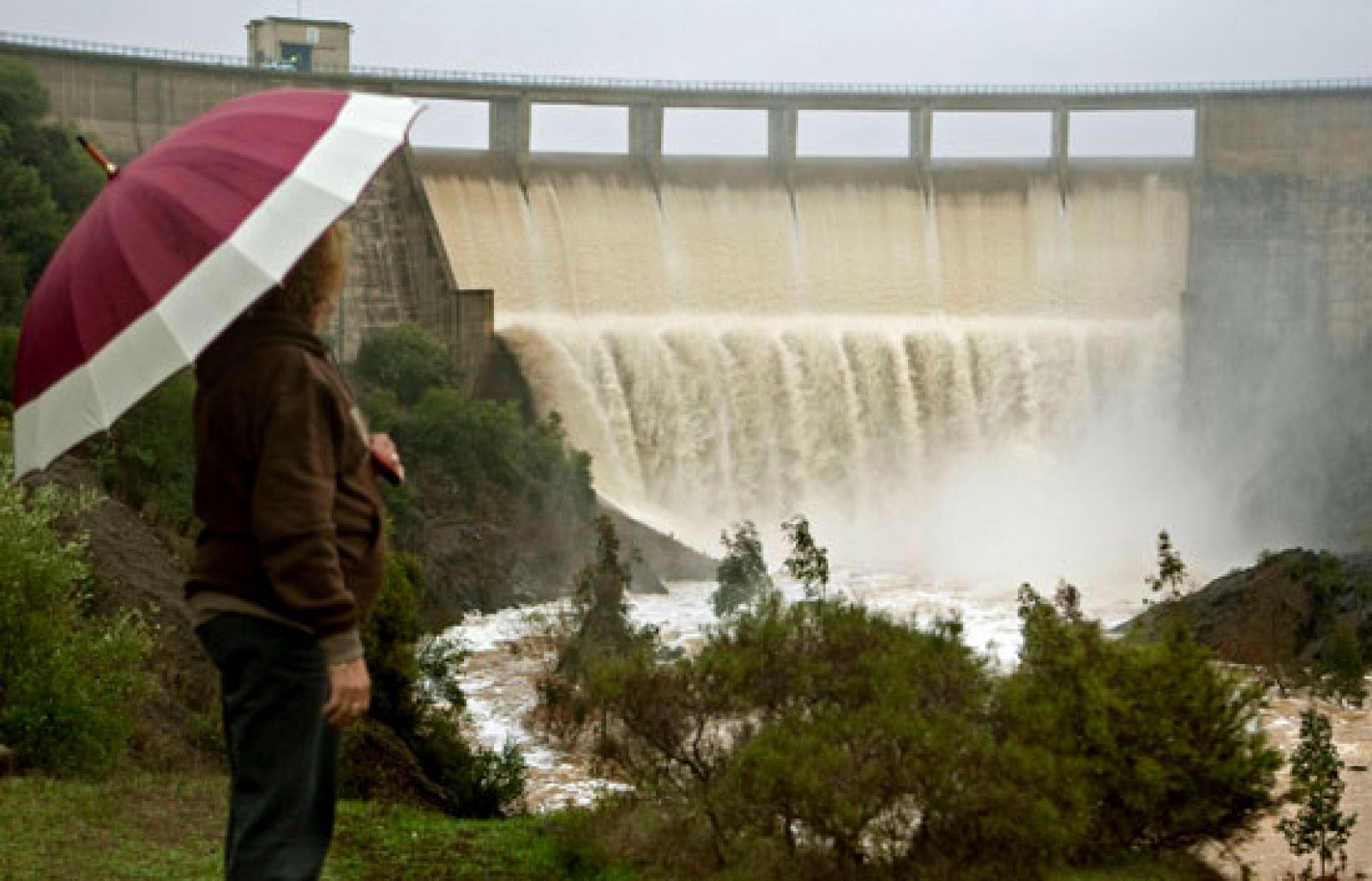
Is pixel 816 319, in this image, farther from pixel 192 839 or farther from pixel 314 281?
pixel 314 281

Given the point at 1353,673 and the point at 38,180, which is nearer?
the point at 1353,673

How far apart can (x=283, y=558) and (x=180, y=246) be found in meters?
0.84

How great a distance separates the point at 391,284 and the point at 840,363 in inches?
415

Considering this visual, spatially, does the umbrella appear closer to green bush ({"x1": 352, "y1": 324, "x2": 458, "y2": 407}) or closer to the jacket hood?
the jacket hood

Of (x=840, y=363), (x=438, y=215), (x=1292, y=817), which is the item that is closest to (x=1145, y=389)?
(x=840, y=363)

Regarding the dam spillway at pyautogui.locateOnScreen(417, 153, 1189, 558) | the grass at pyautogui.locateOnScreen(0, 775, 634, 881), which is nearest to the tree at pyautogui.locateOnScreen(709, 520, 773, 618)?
the dam spillway at pyautogui.locateOnScreen(417, 153, 1189, 558)

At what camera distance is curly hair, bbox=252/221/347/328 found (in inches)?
202

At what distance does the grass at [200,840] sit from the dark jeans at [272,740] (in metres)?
5.21

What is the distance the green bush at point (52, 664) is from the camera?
1503 centimetres

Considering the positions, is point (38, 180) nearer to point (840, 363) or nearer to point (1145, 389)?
point (840, 363)

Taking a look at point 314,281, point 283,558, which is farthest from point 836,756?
point 283,558

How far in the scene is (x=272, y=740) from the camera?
507 centimetres

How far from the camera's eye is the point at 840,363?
45875 millimetres

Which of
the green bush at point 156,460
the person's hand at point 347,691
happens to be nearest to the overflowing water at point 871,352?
the green bush at point 156,460
